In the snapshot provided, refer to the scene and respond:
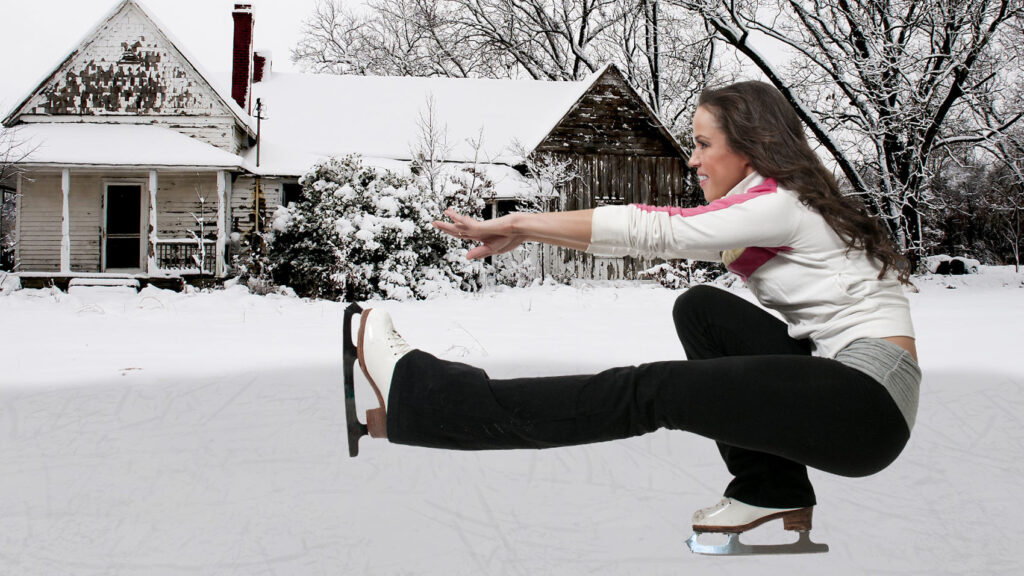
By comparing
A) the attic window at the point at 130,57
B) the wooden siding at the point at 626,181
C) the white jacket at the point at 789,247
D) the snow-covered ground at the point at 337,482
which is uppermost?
the attic window at the point at 130,57

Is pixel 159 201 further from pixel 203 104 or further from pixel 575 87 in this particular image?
pixel 575 87

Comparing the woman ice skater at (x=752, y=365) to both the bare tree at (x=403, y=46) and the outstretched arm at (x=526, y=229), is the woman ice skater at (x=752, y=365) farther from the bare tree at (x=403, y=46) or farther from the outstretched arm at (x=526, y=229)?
the bare tree at (x=403, y=46)

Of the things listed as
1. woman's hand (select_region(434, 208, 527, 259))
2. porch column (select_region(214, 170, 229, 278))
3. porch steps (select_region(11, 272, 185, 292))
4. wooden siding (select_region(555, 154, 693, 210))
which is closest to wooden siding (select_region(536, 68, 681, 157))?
wooden siding (select_region(555, 154, 693, 210))

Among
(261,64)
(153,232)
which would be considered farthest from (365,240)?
(261,64)

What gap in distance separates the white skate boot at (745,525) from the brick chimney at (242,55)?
16383 mm

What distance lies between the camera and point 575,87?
18203mm

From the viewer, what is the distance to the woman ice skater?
1753mm

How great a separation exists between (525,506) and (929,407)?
8.10 feet

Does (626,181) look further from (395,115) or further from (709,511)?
(709,511)

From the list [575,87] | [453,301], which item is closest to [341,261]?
[453,301]

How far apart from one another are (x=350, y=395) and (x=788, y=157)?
1337mm

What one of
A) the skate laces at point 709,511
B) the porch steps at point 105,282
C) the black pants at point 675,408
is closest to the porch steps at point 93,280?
the porch steps at point 105,282

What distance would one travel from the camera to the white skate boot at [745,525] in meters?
2.07

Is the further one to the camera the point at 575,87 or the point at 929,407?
the point at 575,87
